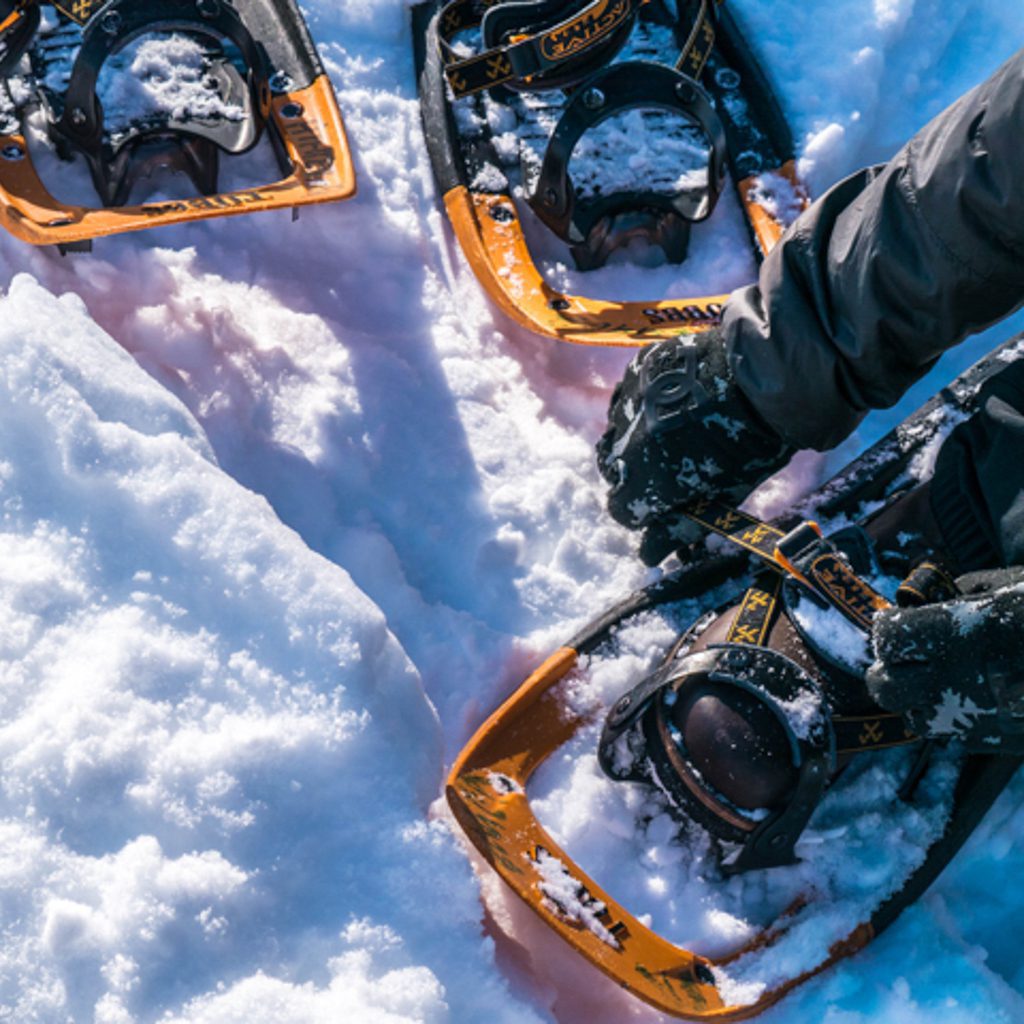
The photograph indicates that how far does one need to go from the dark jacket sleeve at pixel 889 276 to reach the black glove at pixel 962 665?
32 centimetres

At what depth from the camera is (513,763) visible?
1983 millimetres

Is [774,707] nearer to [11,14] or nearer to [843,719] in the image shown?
[843,719]

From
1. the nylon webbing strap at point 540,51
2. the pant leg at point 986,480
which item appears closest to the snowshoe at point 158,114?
the nylon webbing strap at point 540,51

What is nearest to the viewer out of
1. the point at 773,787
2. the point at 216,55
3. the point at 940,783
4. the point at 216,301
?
the point at 773,787

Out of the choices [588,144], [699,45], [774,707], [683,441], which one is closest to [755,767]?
[774,707]

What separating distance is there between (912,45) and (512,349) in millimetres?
1160

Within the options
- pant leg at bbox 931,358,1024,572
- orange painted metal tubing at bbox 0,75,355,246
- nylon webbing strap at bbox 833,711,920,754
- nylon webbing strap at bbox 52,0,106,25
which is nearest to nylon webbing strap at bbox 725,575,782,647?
nylon webbing strap at bbox 833,711,920,754

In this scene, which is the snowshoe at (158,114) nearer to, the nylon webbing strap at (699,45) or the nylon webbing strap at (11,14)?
the nylon webbing strap at (11,14)

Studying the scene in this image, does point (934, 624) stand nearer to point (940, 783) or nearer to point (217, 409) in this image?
point (940, 783)

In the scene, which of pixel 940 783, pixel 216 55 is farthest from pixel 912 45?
pixel 940 783

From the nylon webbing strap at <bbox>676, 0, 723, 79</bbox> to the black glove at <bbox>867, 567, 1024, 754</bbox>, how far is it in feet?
4.27

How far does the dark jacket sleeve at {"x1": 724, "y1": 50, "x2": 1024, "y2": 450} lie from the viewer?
1655 millimetres

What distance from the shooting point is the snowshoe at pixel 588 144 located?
246cm

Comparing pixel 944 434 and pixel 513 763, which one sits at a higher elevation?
pixel 944 434
